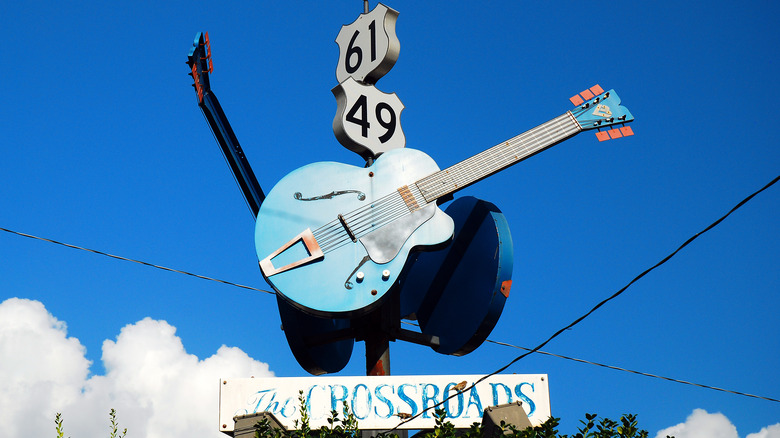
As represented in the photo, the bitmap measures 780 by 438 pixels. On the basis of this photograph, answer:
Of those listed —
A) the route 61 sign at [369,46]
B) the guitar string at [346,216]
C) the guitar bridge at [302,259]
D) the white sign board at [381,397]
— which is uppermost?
the route 61 sign at [369,46]

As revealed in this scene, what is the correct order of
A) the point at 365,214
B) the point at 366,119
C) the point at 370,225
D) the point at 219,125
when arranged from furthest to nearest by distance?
1. the point at 219,125
2. the point at 366,119
3. the point at 365,214
4. the point at 370,225

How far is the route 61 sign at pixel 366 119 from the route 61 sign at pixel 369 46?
0.30 m

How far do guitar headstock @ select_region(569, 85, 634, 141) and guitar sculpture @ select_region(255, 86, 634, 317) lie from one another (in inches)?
0.5

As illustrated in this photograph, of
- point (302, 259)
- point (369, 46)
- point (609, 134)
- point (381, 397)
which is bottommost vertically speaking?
point (381, 397)

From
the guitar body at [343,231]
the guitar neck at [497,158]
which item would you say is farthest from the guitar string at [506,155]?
the guitar body at [343,231]

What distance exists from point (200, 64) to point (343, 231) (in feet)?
18.4

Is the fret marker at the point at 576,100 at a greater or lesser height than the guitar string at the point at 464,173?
greater

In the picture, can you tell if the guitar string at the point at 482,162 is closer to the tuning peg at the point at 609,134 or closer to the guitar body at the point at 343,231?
the guitar body at the point at 343,231

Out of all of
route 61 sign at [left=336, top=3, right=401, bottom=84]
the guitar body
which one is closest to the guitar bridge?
the guitar body

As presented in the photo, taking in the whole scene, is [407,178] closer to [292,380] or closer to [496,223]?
[496,223]

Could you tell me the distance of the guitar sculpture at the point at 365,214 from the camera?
956cm

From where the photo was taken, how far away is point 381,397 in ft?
29.7

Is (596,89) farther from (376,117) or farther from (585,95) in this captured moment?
(376,117)

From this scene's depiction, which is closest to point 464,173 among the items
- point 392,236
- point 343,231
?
point 392,236
